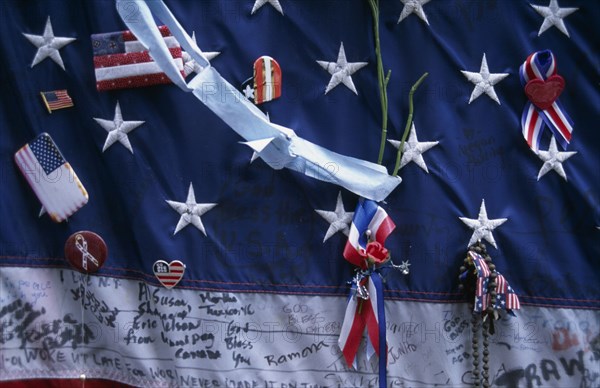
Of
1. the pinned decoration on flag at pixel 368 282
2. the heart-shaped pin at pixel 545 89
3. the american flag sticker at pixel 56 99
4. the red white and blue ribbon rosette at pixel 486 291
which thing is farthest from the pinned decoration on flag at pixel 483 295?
the american flag sticker at pixel 56 99

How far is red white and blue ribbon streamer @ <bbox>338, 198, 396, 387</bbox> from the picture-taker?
4.75 ft

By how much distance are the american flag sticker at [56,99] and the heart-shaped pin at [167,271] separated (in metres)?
0.50

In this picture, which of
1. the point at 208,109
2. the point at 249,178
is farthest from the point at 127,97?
the point at 249,178

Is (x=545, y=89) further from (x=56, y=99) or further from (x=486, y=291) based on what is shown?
(x=56, y=99)

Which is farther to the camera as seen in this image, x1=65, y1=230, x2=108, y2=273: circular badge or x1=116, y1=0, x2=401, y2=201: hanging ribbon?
x1=65, y1=230, x2=108, y2=273: circular badge

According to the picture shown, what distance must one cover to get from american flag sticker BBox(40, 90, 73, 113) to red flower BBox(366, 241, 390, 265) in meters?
0.90

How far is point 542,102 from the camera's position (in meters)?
1.47

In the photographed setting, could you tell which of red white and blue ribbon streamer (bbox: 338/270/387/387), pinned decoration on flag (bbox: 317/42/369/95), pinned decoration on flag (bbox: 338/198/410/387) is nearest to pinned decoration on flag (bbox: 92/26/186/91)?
pinned decoration on flag (bbox: 317/42/369/95)

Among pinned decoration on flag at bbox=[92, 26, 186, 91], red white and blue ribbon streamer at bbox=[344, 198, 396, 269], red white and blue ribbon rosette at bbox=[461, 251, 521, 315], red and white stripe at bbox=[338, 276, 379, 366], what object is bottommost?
red and white stripe at bbox=[338, 276, 379, 366]

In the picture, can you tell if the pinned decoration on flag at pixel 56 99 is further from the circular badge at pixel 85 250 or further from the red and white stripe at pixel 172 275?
the red and white stripe at pixel 172 275

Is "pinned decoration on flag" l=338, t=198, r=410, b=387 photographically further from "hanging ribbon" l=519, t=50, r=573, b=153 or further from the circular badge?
the circular badge

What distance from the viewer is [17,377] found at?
156 cm

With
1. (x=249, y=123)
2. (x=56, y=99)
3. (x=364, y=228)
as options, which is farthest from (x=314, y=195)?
(x=56, y=99)

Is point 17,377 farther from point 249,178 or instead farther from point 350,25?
point 350,25
